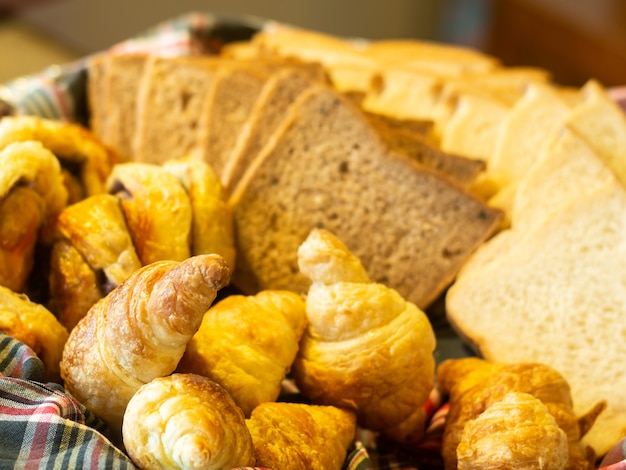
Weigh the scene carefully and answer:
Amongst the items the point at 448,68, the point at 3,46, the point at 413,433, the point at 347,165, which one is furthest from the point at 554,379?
the point at 3,46

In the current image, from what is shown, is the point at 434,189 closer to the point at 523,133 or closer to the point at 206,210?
the point at 523,133

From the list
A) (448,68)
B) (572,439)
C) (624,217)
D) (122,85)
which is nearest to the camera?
(572,439)

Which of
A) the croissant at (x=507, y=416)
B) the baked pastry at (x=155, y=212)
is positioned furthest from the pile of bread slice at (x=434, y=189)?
the baked pastry at (x=155, y=212)

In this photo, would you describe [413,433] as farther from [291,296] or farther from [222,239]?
[222,239]

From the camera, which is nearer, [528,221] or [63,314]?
[63,314]

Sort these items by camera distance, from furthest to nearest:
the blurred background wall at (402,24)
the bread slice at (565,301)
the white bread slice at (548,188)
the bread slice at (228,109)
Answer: the blurred background wall at (402,24) → the bread slice at (228,109) → the white bread slice at (548,188) → the bread slice at (565,301)

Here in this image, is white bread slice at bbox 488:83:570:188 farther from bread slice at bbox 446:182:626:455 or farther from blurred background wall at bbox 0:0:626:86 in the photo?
blurred background wall at bbox 0:0:626:86

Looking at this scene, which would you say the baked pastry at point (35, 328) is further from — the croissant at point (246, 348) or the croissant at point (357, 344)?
the croissant at point (357, 344)
